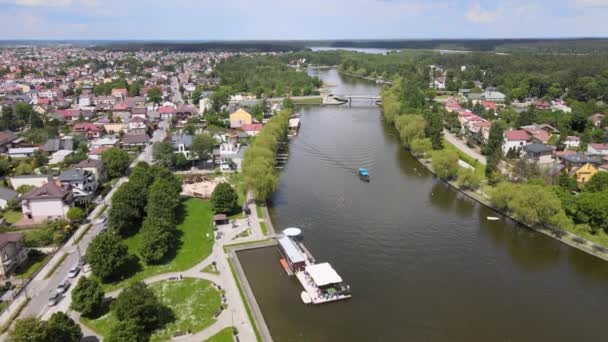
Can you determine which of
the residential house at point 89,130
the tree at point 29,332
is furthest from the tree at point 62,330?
the residential house at point 89,130

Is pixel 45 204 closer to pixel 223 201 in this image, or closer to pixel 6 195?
pixel 6 195

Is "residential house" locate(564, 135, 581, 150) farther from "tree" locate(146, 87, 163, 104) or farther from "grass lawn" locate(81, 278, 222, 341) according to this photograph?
"tree" locate(146, 87, 163, 104)

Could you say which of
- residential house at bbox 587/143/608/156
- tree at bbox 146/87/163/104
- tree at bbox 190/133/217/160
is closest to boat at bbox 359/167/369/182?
tree at bbox 190/133/217/160

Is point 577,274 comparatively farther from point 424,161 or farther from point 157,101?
point 157,101

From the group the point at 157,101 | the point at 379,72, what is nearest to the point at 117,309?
the point at 157,101

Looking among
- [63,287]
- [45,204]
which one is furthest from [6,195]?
[63,287]

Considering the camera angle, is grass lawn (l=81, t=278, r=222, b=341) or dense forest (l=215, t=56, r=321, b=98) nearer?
grass lawn (l=81, t=278, r=222, b=341)
